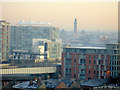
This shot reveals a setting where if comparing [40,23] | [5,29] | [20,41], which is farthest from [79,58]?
[40,23]

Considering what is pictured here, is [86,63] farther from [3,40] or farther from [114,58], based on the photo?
[3,40]

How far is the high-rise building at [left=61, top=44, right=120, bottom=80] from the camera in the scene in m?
12.4

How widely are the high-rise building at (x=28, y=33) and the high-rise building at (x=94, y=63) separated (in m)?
20.6

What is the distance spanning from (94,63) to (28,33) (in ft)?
76.7

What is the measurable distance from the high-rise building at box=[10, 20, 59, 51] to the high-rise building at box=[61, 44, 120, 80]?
20616mm

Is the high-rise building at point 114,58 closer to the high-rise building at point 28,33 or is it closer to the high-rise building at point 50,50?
the high-rise building at point 50,50

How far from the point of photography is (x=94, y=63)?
494 inches

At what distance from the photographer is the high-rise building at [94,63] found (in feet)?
40.8

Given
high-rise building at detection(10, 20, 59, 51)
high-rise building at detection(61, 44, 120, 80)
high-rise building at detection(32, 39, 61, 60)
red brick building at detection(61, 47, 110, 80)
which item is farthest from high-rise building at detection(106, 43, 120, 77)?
high-rise building at detection(10, 20, 59, 51)

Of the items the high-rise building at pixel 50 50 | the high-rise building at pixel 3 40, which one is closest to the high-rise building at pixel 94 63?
the high-rise building at pixel 3 40

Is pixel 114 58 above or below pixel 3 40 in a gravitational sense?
below

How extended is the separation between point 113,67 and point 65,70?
1.51m

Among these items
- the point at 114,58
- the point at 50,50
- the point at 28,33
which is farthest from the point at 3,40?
the point at 28,33

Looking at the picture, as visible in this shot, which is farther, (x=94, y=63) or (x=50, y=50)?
(x=50, y=50)
